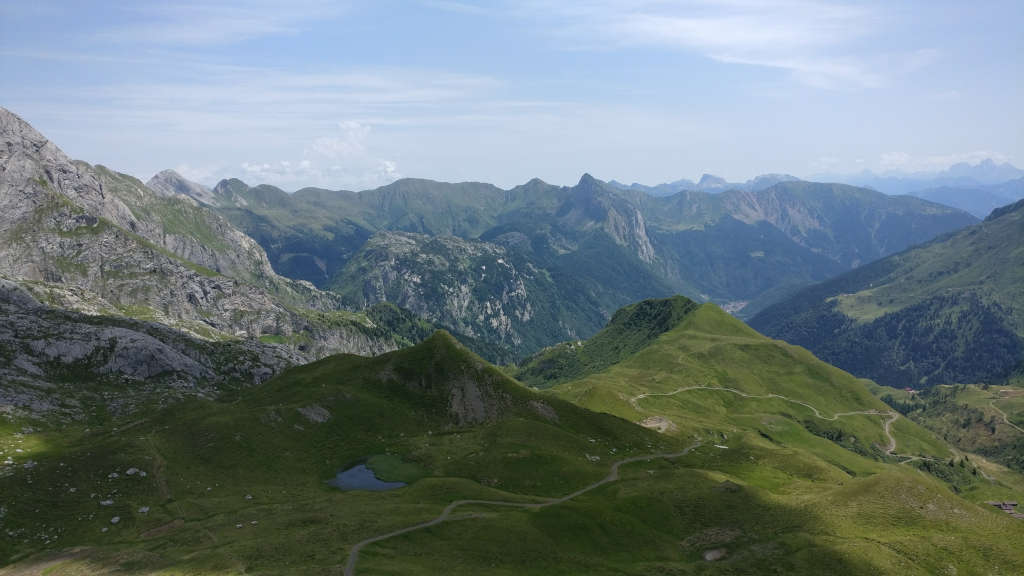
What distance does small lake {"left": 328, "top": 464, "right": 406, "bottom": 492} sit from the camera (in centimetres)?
12812

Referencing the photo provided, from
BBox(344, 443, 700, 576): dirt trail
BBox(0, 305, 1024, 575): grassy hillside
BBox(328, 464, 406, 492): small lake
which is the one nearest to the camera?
BBox(344, 443, 700, 576): dirt trail

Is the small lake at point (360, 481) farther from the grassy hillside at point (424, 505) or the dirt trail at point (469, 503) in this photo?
the dirt trail at point (469, 503)

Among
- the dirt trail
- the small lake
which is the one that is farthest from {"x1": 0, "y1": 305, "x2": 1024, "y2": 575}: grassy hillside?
the small lake

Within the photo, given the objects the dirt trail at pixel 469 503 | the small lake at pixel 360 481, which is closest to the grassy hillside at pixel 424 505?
the dirt trail at pixel 469 503

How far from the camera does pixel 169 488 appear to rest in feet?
379

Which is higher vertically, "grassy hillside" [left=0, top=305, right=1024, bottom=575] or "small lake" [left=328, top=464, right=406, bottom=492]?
"grassy hillside" [left=0, top=305, right=1024, bottom=575]

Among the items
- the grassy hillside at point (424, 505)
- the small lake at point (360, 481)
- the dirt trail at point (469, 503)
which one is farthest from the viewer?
the small lake at point (360, 481)

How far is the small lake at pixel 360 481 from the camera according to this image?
12812cm

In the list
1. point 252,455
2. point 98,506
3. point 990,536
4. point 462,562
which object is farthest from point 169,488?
point 990,536

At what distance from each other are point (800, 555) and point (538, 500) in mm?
47855

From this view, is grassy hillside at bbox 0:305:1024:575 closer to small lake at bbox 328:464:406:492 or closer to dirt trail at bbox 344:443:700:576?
dirt trail at bbox 344:443:700:576

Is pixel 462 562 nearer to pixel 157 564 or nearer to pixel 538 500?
pixel 538 500

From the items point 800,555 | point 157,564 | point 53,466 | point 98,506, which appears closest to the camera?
point 157,564

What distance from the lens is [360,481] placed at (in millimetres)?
131625
